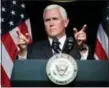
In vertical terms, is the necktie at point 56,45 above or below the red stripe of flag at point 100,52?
above

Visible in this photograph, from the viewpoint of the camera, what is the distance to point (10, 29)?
15.6 ft

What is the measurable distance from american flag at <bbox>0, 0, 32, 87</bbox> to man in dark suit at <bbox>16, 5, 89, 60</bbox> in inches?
3.6

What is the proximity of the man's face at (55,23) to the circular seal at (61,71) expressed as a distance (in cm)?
32

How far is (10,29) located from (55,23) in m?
0.53

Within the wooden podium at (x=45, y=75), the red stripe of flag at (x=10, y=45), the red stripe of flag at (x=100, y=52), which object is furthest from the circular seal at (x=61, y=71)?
the red stripe of flag at (x=10, y=45)

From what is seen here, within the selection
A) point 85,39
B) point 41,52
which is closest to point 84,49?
point 85,39

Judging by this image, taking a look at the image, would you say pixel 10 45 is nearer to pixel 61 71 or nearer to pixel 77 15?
pixel 61 71

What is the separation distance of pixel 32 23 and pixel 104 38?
2.75 ft

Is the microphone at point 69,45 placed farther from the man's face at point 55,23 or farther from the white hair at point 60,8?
the white hair at point 60,8

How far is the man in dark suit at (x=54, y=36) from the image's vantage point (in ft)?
15.3

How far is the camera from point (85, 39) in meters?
4.66

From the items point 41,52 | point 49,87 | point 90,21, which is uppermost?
point 90,21

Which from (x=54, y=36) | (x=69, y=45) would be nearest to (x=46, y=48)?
(x=54, y=36)

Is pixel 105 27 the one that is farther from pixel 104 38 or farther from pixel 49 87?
pixel 49 87
